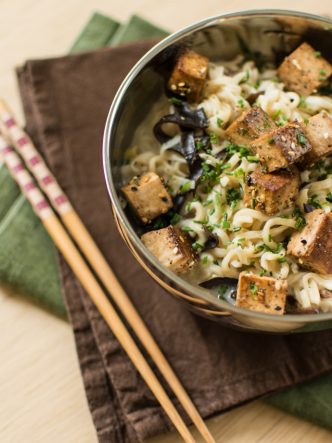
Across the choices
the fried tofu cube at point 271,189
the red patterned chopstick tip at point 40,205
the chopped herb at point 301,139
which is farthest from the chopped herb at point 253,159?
the red patterned chopstick tip at point 40,205

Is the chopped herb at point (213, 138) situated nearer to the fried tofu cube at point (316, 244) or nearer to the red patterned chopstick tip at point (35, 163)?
the fried tofu cube at point (316, 244)

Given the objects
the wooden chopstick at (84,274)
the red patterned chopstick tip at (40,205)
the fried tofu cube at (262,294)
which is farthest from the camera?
the red patterned chopstick tip at (40,205)

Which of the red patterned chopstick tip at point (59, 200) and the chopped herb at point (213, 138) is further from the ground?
the chopped herb at point (213, 138)

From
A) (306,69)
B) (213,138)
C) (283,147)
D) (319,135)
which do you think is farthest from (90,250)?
(306,69)

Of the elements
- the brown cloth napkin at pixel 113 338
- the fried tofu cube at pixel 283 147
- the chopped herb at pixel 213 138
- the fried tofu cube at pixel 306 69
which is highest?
the fried tofu cube at pixel 306 69

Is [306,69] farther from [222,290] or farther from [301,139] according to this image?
[222,290]

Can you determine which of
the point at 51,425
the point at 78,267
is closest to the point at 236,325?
the point at 78,267

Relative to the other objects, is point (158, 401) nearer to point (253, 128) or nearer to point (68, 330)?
point (68, 330)
